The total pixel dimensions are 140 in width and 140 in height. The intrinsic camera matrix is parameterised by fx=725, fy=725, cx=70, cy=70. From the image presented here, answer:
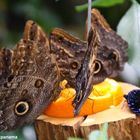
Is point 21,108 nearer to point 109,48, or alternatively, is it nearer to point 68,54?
point 68,54

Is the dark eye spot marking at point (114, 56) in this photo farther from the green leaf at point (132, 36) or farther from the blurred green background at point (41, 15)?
the blurred green background at point (41, 15)

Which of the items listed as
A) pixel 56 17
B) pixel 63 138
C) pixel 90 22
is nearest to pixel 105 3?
pixel 90 22

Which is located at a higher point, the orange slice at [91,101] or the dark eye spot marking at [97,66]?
the dark eye spot marking at [97,66]

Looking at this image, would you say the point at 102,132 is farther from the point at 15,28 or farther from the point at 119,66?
the point at 15,28

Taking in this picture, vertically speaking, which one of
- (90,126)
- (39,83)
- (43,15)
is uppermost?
(43,15)

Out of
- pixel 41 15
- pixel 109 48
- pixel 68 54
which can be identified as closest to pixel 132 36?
pixel 109 48

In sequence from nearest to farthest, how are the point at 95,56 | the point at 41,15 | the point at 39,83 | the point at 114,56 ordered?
the point at 95,56 → the point at 39,83 → the point at 114,56 → the point at 41,15

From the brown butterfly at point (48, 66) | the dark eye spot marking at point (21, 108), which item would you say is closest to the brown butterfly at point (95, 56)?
the brown butterfly at point (48, 66)
